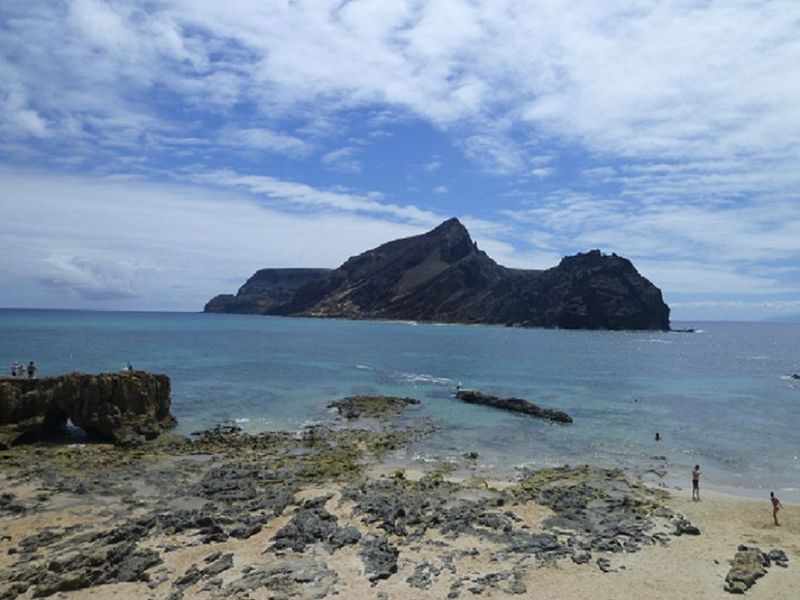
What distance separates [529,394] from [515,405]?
11.0 metres

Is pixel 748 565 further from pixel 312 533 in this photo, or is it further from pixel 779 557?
pixel 312 533

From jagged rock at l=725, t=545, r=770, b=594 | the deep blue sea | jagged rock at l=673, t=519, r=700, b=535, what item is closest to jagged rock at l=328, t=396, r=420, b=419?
the deep blue sea

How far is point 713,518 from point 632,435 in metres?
18.2

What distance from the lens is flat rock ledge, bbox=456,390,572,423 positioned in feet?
154

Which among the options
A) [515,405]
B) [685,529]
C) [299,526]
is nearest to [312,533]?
[299,526]

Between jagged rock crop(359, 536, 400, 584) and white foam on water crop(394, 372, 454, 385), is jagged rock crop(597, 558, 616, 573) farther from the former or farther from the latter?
white foam on water crop(394, 372, 454, 385)

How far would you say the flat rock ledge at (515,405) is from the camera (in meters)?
47.0

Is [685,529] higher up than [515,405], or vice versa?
[515,405]

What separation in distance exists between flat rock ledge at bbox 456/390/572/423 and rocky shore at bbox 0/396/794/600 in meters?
15.5

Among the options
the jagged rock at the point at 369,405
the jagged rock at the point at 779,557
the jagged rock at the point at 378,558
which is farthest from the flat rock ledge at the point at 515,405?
the jagged rock at the point at 378,558

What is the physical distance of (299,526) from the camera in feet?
69.3

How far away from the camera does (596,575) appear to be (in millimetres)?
18172

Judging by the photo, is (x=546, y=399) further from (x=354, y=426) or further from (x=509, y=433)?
(x=354, y=426)

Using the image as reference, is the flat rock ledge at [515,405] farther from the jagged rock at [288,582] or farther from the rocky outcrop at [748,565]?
the jagged rock at [288,582]
